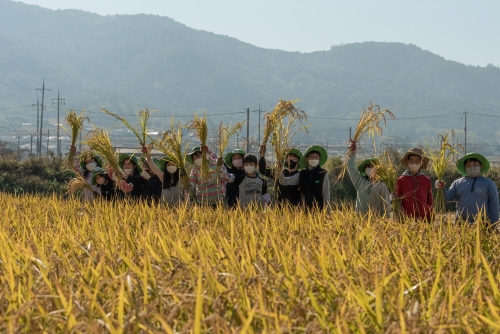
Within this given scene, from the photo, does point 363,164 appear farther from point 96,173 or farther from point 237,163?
point 96,173

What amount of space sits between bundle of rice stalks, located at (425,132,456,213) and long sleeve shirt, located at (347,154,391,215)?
0.48 m

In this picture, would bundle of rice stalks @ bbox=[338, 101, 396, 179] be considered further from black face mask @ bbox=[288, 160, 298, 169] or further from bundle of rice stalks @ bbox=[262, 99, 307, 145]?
black face mask @ bbox=[288, 160, 298, 169]

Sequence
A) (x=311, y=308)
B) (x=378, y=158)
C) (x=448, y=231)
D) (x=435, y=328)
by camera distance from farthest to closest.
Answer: (x=378, y=158), (x=448, y=231), (x=311, y=308), (x=435, y=328)

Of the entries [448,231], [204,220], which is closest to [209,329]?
[448,231]

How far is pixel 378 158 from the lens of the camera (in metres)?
6.99

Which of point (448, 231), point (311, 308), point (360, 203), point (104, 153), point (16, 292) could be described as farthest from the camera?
point (104, 153)

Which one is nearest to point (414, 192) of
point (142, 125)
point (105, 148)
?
point (142, 125)

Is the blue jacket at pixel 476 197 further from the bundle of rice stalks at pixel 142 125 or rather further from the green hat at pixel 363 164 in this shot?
the bundle of rice stalks at pixel 142 125

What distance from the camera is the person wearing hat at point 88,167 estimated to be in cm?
965

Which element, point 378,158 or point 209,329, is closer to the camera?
point 209,329

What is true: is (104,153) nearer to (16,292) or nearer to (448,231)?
(448,231)

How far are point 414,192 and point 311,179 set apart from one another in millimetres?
1393

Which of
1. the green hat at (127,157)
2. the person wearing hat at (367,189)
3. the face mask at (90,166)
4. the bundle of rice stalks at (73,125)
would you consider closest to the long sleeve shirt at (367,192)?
the person wearing hat at (367,189)

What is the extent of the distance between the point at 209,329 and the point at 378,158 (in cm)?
479
